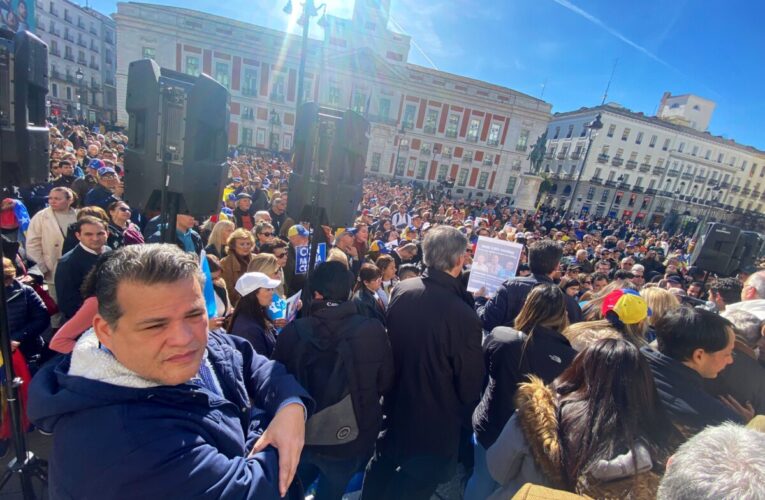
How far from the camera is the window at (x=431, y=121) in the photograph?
4322 centimetres

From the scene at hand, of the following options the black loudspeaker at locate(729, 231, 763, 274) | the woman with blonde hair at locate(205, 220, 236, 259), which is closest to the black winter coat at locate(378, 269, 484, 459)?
the woman with blonde hair at locate(205, 220, 236, 259)

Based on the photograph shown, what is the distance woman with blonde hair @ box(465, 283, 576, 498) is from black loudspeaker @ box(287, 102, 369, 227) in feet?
5.21

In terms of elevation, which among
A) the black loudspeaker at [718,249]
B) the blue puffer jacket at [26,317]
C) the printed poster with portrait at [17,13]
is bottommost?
the blue puffer jacket at [26,317]

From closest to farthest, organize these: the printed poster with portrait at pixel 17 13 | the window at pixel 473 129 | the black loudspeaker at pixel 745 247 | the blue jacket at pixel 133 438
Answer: the blue jacket at pixel 133 438 → the printed poster with portrait at pixel 17 13 → the black loudspeaker at pixel 745 247 → the window at pixel 473 129

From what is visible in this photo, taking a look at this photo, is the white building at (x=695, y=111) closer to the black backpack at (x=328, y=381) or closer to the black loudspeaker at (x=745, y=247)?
the black loudspeaker at (x=745, y=247)

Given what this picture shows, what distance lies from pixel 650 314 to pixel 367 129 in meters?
3.11

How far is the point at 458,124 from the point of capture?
43750 mm

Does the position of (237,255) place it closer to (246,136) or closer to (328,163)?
(328,163)

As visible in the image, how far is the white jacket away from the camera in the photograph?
388cm

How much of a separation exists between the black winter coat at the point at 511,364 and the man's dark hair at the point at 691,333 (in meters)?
0.55

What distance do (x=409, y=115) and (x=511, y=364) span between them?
44420 millimetres

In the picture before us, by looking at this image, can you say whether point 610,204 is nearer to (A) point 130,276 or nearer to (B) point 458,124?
(B) point 458,124

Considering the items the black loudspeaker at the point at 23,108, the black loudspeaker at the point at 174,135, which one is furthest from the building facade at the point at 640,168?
the black loudspeaker at the point at 23,108

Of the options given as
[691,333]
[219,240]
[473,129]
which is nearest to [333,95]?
[473,129]
